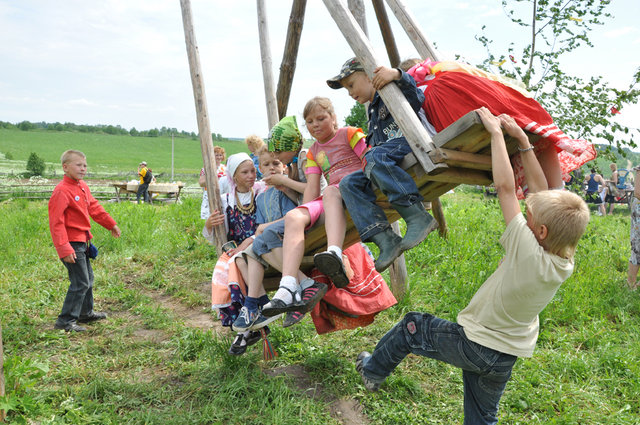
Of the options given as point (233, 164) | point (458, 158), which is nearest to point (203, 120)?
point (233, 164)

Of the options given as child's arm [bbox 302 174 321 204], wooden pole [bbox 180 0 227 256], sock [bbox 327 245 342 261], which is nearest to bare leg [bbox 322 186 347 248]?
sock [bbox 327 245 342 261]

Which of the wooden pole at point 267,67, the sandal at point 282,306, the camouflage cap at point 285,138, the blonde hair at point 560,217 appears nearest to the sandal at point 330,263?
the sandal at point 282,306

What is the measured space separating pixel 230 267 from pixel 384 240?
4.77 feet

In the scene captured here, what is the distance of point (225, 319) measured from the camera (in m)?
3.62

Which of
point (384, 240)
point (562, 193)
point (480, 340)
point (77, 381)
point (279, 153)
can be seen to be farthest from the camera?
point (77, 381)

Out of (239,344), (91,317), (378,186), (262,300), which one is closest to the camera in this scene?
(378,186)

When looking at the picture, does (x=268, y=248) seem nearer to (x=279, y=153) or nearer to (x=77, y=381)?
(x=279, y=153)

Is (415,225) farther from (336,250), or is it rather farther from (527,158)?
(527,158)

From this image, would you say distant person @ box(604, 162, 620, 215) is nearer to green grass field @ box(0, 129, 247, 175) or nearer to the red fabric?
the red fabric

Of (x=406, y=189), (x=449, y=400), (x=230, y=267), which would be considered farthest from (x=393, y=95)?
(x=449, y=400)

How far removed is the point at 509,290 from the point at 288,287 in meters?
1.20

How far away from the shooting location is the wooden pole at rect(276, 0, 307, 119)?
14.5ft

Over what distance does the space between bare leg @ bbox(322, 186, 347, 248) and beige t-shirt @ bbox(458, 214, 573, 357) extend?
788 millimetres

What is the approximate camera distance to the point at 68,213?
5.09 meters
